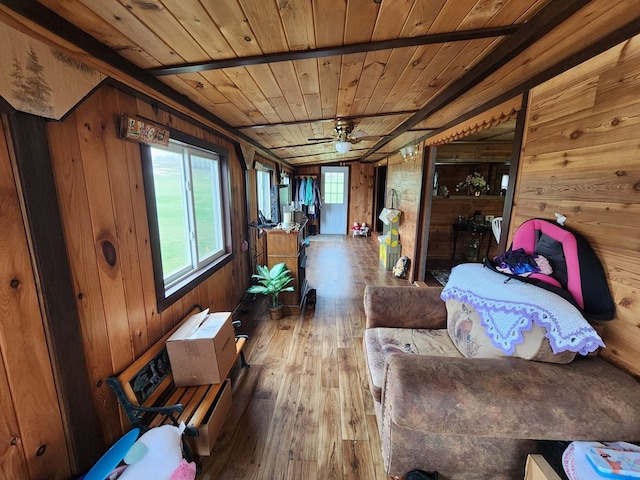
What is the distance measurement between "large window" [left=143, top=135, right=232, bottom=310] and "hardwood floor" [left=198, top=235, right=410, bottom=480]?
33.4 inches

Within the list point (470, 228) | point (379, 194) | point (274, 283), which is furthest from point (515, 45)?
point (379, 194)

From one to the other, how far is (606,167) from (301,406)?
2063 mm

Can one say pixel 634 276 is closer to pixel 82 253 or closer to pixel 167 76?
pixel 82 253

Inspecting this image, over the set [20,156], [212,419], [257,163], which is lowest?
[212,419]

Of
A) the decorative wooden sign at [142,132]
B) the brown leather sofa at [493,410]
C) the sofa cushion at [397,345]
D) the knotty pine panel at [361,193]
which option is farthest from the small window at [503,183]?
the decorative wooden sign at [142,132]

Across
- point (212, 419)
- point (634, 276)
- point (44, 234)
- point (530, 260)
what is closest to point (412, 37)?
point (530, 260)

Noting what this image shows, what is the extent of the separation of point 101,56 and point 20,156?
1.76 feet

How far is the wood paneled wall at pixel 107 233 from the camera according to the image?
102 cm

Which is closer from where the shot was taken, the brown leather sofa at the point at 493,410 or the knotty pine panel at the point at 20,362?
the knotty pine panel at the point at 20,362

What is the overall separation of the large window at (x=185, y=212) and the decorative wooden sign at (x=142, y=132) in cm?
8

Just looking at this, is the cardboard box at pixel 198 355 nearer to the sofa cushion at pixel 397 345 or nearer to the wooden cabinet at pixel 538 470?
the sofa cushion at pixel 397 345

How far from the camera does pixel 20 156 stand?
2.69ft

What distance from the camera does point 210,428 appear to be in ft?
4.47

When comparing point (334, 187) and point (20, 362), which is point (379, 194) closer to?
point (334, 187)
